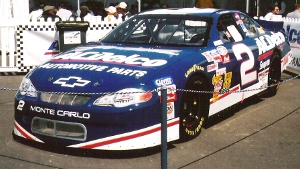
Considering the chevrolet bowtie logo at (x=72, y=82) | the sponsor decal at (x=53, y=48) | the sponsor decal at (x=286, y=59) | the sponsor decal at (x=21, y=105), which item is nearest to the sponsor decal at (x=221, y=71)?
the chevrolet bowtie logo at (x=72, y=82)

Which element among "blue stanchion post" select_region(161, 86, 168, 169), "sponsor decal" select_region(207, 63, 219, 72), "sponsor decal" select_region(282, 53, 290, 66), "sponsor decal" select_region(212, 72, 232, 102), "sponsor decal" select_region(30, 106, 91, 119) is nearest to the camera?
"blue stanchion post" select_region(161, 86, 168, 169)

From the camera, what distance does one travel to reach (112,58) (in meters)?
5.72

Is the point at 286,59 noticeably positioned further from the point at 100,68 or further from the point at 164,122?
the point at 164,122

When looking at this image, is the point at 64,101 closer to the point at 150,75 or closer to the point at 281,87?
the point at 150,75

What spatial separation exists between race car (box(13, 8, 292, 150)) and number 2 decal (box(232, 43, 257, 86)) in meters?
0.01

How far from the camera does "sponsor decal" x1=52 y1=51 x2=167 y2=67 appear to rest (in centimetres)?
552

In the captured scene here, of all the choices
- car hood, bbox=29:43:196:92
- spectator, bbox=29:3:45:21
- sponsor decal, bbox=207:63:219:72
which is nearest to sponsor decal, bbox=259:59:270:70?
sponsor decal, bbox=207:63:219:72

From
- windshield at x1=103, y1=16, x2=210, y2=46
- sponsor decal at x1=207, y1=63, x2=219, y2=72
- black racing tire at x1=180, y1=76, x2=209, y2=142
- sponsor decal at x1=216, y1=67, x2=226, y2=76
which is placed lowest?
black racing tire at x1=180, y1=76, x2=209, y2=142

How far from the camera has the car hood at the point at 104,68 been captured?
515cm

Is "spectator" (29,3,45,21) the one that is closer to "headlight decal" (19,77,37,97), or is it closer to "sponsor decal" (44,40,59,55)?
"sponsor decal" (44,40,59,55)

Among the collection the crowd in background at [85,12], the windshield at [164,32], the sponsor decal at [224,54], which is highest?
the crowd in background at [85,12]

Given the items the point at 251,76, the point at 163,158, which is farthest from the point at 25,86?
the point at 251,76

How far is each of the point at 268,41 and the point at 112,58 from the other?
9.90 feet

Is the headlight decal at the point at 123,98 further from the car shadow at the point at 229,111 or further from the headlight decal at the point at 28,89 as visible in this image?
the car shadow at the point at 229,111
